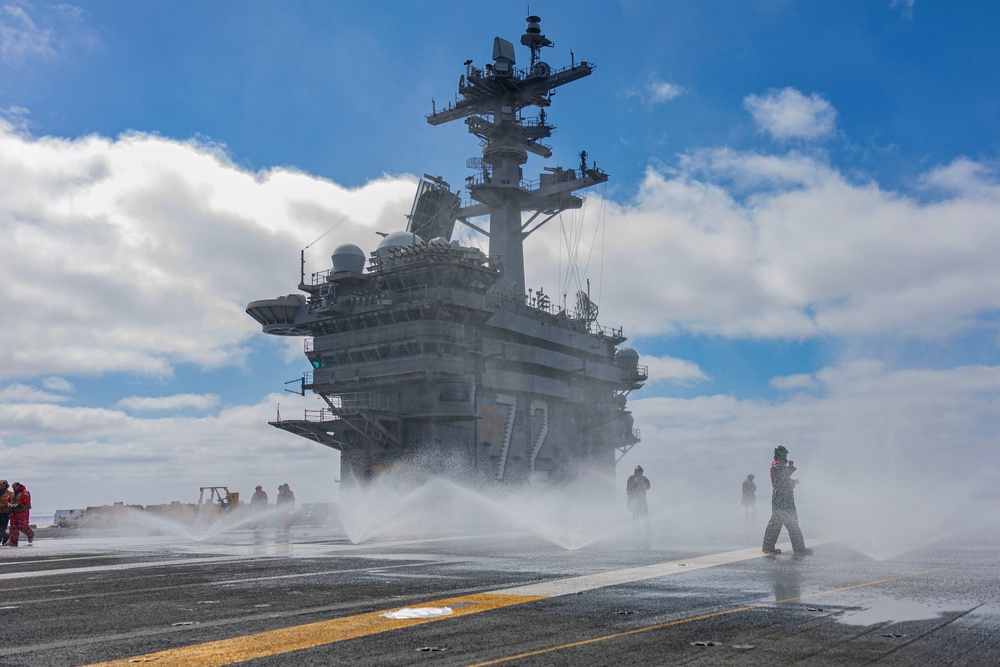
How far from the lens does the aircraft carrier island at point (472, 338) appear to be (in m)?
49.0

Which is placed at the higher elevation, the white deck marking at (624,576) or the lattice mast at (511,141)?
the lattice mast at (511,141)

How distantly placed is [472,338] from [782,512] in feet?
114

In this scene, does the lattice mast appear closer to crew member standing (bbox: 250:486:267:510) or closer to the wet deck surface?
crew member standing (bbox: 250:486:267:510)

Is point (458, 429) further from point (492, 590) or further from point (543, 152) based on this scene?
point (492, 590)

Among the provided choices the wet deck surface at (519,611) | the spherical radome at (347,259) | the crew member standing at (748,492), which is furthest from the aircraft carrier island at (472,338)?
the wet deck surface at (519,611)

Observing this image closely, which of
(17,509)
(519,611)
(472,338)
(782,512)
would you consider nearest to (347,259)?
(472,338)

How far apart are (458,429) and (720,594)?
40.1m

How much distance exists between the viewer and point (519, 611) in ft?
30.4

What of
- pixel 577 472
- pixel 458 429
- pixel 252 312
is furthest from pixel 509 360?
pixel 252 312

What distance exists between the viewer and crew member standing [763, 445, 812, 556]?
1664 centimetres

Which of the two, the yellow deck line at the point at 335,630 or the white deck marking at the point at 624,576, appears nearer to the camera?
the yellow deck line at the point at 335,630

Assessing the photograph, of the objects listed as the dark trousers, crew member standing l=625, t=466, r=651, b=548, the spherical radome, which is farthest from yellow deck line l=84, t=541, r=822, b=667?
the spherical radome

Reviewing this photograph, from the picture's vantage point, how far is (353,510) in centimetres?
4916

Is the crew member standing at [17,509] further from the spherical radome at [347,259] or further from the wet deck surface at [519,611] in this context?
the spherical radome at [347,259]
